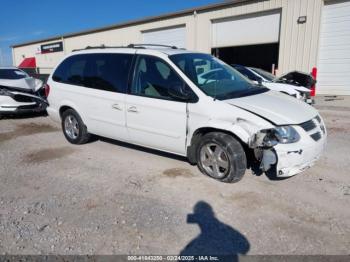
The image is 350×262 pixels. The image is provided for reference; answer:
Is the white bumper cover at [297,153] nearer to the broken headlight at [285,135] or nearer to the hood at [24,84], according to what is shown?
the broken headlight at [285,135]

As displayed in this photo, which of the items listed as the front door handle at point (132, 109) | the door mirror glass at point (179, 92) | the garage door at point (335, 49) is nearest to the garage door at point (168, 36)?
the garage door at point (335, 49)

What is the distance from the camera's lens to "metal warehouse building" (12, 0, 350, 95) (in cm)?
1347

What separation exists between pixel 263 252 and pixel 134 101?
295 cm

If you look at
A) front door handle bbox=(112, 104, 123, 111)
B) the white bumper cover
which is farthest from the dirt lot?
front door handle bbox=(112, 104, 123, 111)

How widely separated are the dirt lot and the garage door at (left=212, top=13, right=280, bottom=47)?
11.3 meters

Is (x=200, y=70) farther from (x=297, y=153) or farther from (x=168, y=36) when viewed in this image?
(x=168, y=36)

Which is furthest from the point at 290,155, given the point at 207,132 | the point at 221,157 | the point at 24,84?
the point at 24,84

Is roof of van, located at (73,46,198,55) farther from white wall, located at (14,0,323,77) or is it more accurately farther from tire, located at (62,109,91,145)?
white wall, located at (14,0,323,77)

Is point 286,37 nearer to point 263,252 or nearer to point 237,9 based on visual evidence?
point 237,9

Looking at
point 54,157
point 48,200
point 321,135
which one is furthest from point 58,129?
point 321,135

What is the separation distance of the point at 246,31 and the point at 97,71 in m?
12.7

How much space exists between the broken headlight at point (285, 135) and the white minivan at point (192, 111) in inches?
0.5

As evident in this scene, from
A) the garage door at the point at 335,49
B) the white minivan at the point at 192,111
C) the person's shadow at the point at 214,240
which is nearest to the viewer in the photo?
the person's shadow at the point at 214,240

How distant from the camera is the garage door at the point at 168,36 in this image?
61.6 feet
